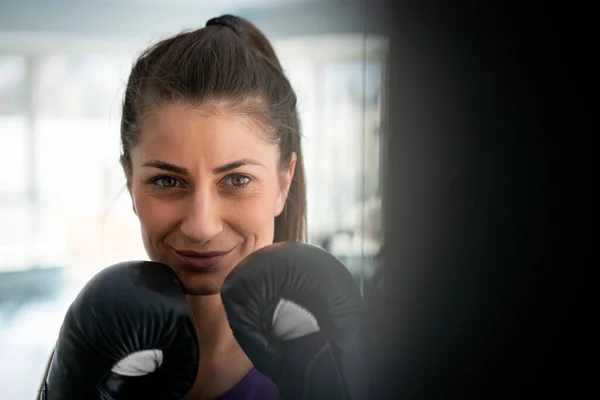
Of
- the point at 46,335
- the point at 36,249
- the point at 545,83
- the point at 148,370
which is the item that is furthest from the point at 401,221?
the point at 46,335

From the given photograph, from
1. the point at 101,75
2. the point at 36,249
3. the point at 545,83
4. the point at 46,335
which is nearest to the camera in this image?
the point at 545,83

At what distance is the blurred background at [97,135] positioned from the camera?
1148 millimetres

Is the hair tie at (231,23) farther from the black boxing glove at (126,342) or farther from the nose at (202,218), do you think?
the black boxing glove at (126,342)

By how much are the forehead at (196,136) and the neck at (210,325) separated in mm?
310

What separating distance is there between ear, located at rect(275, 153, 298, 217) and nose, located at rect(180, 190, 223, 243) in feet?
0.50

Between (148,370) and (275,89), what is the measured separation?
21.7 inches

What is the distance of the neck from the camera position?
1.11 metres

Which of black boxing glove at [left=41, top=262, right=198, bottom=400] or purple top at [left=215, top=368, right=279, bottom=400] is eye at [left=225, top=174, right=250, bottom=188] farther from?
purple top at [left=215, top=368, right=279, bottom=400]

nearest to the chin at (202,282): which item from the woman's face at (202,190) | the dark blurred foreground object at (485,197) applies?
the woman's face at (202,190)

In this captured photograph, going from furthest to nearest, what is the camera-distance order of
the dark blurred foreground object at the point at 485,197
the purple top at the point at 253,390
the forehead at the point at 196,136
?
the purple top at the point at 253,390 → the forehead at the point at 196,136 → the dark blurred foreground object at the point at 485,197

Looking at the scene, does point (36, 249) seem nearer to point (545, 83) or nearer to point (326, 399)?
point (326, 399)

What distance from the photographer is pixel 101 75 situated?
1.85 metres

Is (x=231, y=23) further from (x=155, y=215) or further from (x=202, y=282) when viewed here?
(x=202, y=282)

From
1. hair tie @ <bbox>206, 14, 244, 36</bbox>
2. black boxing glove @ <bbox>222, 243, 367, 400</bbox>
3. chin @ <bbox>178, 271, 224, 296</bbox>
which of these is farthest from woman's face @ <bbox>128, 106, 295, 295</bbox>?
hair tie @ <bbox>206, 14, 244, 36</bbox>
